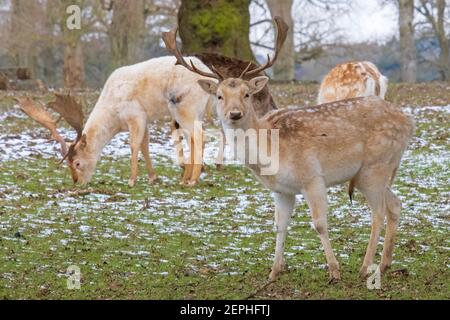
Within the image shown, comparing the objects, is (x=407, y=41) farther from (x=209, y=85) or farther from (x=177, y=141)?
(x=209, y=85)

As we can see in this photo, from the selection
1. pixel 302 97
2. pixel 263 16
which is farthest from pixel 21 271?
pixel 263 16

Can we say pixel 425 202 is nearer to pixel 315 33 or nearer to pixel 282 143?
pixel 282 143

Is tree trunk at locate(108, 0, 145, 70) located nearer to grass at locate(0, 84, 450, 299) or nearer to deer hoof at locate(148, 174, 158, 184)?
grass at locate(0, 84, 450, 299)

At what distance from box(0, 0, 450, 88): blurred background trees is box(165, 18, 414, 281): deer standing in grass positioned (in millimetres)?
11836

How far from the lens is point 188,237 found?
9.38 m

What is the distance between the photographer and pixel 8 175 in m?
12.7

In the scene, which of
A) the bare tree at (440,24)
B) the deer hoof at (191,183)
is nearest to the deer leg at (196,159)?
the deer hoof at (191,183)

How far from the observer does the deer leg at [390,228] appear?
25.9 feet

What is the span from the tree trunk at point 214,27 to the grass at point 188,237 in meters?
5.85

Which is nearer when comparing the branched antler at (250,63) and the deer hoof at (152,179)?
the branched antler at (250,63)

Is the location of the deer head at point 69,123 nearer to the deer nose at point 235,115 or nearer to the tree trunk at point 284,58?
the deer nose at point 235,115

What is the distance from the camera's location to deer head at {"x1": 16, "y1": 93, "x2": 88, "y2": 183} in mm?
11570

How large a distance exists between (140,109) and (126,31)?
18.9 metres
